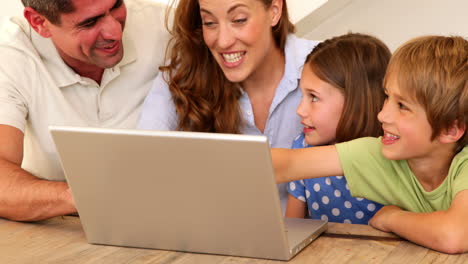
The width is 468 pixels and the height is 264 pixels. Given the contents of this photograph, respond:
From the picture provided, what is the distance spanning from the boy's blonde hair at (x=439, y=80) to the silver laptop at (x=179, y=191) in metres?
0.36

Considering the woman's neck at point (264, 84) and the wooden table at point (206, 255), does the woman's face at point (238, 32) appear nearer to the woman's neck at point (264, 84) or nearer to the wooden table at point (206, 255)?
the woman's neck at point (264, 84)

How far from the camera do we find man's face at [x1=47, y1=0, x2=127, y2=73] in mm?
1990

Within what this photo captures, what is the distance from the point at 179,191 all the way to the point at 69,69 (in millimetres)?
1060

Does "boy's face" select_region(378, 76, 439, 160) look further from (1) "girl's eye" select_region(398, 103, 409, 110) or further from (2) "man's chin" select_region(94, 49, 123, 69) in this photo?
(2) "man's chin" select_region(94, 49, 123, 69)

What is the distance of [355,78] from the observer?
69.2 inches

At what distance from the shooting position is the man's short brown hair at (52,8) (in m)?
1.95

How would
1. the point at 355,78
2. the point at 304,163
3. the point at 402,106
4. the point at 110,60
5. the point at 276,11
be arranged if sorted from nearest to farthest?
1. the point at 402,106
2. the point at 304,163
3. the point at 355,78
4. the point at 276,11
5. the point at 110,60

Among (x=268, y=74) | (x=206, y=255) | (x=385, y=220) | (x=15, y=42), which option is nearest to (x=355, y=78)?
(x=268, y=74)

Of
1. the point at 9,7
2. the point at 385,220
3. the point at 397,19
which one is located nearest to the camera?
the point at 385,220

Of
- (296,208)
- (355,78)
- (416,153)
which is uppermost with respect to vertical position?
(355,78)

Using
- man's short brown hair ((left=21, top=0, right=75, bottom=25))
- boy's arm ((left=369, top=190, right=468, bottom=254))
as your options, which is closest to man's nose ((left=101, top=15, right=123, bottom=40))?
man's short brown hair ((left=21, top=0, right=75, bottom=25))

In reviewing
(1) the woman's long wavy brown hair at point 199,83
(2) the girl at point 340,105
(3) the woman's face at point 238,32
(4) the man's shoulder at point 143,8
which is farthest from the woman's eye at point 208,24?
(4) the man's shoulder at point 143,8

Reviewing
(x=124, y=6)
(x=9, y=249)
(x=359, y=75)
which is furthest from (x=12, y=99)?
(x=359, y=75)

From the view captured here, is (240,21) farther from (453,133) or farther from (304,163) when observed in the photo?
(453,133)
